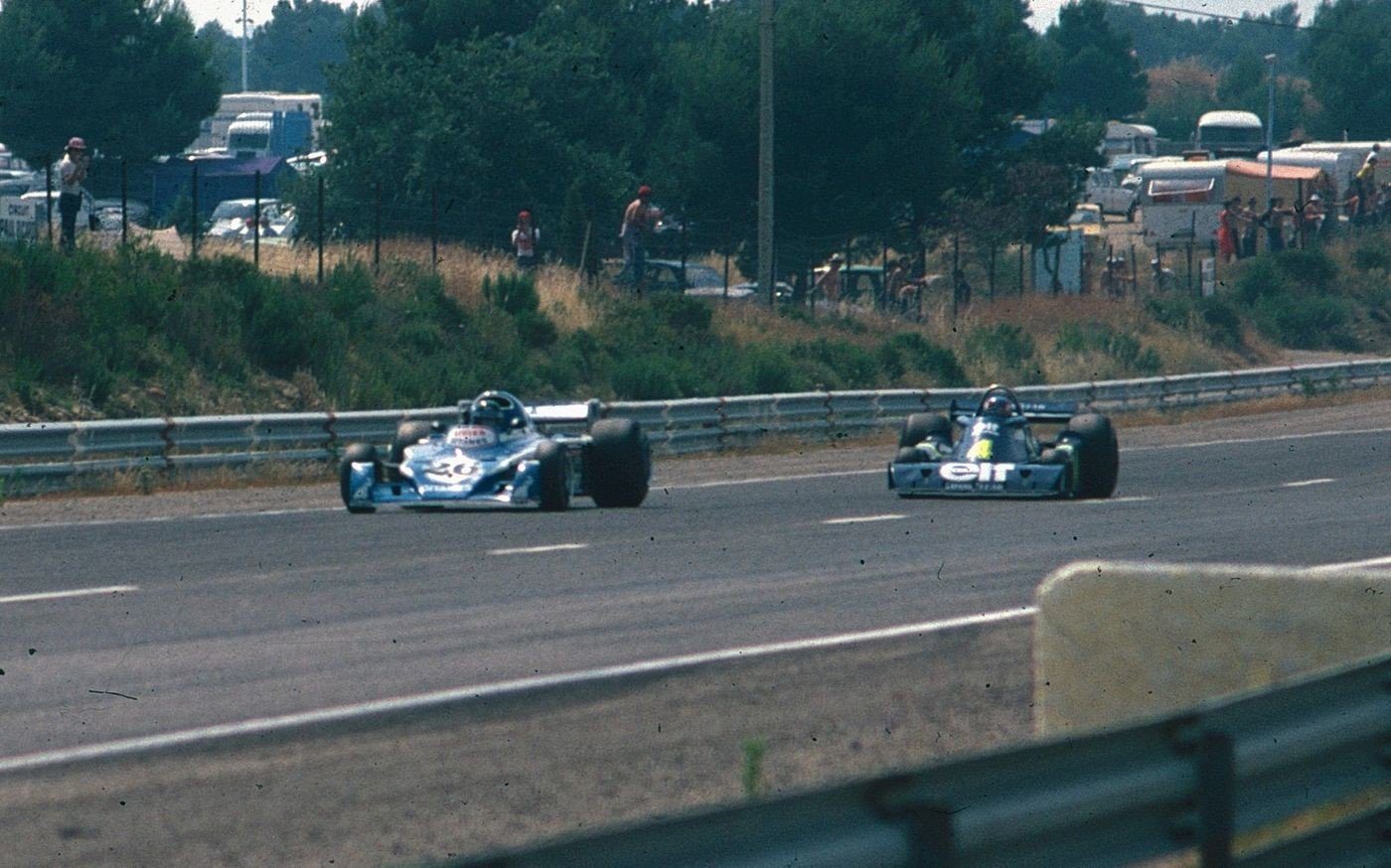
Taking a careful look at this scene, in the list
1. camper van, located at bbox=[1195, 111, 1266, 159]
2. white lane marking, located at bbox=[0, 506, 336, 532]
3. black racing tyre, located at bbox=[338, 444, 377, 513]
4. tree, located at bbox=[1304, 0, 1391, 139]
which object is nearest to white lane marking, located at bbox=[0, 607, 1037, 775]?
black racing tyre, located at bbox=[338, 444, 377, 513]

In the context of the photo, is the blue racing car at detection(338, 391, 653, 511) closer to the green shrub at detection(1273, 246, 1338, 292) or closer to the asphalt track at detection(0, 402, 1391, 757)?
the asphalt track at detection(0, 402, 1391, 757)

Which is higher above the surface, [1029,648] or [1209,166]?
[1209,166]

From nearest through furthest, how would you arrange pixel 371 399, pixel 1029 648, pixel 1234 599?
1. pixel 1234 599
2. pixel 1029 648
3. pixel 371 399

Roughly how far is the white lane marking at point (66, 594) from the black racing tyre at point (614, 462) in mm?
6068

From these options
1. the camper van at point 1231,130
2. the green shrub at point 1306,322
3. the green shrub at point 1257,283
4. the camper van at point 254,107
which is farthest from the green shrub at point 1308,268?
Answer: the camper van at point 254,107

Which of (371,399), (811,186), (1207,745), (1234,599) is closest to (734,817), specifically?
(1207,745)

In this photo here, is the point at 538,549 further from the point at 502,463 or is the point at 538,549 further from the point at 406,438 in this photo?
the point at 406,438

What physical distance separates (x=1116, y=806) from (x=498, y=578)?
824 cm

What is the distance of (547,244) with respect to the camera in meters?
43.7

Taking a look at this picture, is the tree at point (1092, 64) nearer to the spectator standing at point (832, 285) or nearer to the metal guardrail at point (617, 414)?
the spectator standing at point (832, 285)

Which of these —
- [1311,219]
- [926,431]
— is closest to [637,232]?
[926,431]

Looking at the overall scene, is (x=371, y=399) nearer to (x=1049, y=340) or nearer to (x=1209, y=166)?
(x=1049, y=340)

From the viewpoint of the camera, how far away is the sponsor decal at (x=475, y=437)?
56.9 feet

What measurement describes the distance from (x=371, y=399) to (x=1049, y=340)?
1925 centimetres
